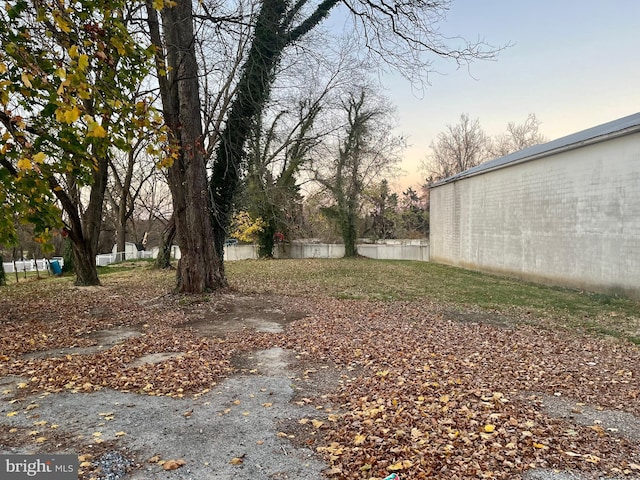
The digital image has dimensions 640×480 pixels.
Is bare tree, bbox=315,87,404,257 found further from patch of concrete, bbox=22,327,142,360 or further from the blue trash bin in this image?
patch of concrete, bbox=22,327,142,360

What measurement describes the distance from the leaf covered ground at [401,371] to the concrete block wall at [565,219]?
2.43 m

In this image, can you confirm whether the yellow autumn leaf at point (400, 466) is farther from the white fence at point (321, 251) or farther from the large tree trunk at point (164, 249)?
the white fence at point (321, 251)

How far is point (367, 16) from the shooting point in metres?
7.80

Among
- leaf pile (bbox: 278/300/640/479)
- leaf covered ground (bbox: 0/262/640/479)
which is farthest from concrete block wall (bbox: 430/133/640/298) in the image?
leaf pile (bbox: 278/300/640/479)

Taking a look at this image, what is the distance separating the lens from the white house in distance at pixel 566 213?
9.70 m

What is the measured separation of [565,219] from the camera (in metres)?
11.7

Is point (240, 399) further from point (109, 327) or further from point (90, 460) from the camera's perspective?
point (109, 327)

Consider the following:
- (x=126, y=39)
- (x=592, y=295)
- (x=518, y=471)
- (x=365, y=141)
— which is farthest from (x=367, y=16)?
(x=365, y=141)

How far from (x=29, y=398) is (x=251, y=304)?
15.0 feet

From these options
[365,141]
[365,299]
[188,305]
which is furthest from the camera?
[365,141]

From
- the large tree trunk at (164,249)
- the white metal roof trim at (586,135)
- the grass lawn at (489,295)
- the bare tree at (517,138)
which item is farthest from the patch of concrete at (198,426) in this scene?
the bare tree at (517,138)

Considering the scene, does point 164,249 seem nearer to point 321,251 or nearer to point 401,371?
point 321,251

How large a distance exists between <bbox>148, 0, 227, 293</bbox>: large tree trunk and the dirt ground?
2275 millimetres

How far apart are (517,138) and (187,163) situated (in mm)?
34079
